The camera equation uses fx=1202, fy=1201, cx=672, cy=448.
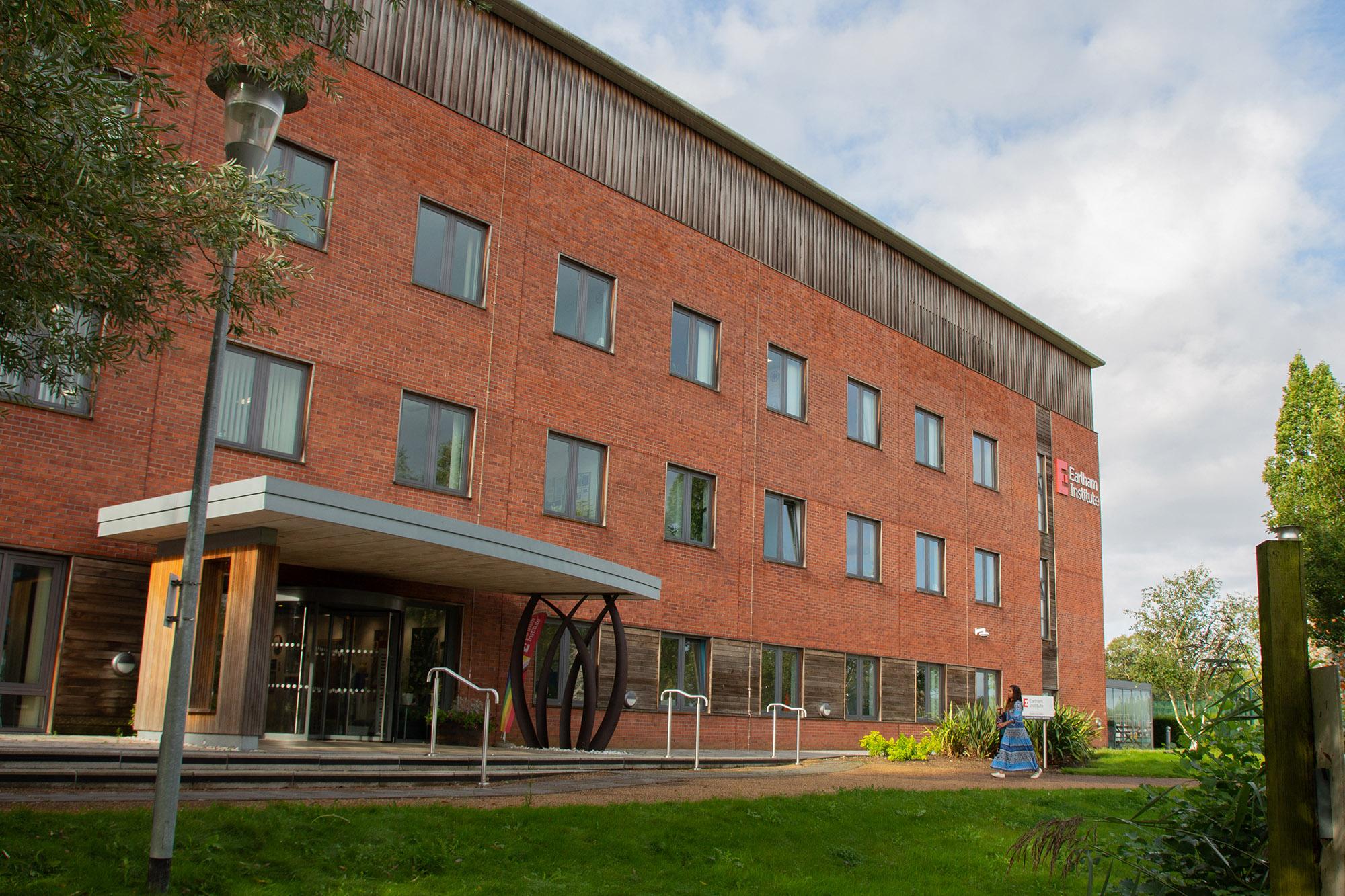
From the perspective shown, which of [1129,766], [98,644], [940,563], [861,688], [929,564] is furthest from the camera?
[940,563]

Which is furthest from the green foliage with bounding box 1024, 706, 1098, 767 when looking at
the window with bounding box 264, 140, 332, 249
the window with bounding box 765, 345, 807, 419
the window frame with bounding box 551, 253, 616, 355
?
the window with bounding box 264, 140, 332, 249

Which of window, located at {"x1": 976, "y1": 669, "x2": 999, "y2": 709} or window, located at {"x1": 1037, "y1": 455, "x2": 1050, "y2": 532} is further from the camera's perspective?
window, located at {"x1": 1037, "y1": 455, "x2": 1050, "y2": 532}

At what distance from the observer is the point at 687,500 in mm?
23141

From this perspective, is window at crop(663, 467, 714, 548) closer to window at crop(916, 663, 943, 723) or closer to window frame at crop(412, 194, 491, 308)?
window frame at crop(412, 194, 491, 308)

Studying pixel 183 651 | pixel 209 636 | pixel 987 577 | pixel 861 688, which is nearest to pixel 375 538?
pixel 209 636

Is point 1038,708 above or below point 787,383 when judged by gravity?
below

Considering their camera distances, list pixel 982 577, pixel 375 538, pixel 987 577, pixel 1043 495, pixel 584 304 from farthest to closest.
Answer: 1. pixel 1043 495
2. pixel 987 577
3. pixel 982 577
4. pixel 584 304
5. pixel 375 538

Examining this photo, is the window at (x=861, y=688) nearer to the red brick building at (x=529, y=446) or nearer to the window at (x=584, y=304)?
the red brick building at (x=529, y=446)

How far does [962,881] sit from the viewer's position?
955cm

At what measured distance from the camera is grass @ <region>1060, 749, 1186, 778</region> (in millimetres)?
22406

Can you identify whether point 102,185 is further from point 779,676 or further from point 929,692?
point 929,692

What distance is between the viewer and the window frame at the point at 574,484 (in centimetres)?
2022

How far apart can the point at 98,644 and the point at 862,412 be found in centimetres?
1843

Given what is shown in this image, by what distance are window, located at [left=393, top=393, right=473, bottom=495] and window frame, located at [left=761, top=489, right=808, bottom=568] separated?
774cm
